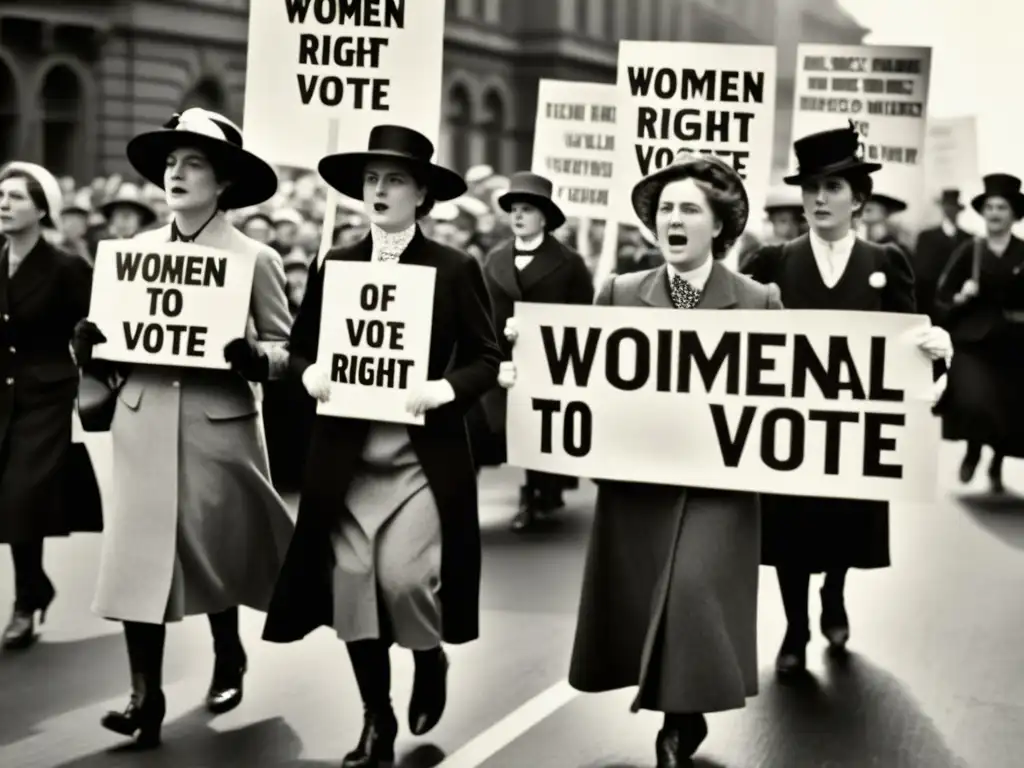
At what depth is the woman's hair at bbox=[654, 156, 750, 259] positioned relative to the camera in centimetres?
588

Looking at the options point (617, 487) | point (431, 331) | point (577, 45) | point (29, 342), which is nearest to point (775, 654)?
point (617, 487)

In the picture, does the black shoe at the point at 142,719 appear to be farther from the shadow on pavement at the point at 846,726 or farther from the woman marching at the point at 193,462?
the shadow on pavement at the point at 846,726

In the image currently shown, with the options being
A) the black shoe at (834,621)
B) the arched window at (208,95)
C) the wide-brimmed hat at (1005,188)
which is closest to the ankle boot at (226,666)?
the black shoe at (834,621)

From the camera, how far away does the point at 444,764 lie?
602 centimetres

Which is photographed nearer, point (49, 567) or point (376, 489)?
point (376, 489)

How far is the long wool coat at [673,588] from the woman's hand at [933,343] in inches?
20.3

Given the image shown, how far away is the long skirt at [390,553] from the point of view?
5832 millimetres

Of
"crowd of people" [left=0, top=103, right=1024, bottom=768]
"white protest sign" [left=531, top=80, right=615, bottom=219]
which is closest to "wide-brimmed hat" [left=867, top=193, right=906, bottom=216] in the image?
"white protest sign" [left=531, top=80, right=615, bottom=219]

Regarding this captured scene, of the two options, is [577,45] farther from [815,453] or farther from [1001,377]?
[815,453]

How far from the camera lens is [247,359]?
6223mm

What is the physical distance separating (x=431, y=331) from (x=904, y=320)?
1.55 meters

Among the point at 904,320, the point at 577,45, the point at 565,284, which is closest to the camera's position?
the point at 904,320

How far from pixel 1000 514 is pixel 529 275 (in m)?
3.52

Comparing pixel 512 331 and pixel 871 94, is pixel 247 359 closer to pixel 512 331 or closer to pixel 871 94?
pixel 512 331
